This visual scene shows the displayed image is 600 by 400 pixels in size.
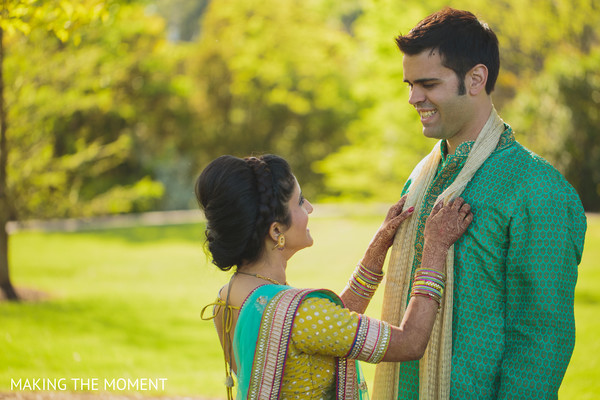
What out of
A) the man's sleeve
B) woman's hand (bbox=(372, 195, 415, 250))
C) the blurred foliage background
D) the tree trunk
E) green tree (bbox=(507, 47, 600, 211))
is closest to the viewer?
the man's sleeve

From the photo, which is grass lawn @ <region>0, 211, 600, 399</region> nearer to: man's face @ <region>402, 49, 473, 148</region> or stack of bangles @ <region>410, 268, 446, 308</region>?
stack of bangles @ <region>410, 268, 446, 308</region>

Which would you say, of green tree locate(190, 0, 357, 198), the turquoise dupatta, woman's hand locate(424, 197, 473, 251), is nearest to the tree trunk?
the turquoise dupatta

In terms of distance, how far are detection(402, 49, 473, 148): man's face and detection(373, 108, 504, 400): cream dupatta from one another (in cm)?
10

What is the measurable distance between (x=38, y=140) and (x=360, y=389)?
831 centimetres

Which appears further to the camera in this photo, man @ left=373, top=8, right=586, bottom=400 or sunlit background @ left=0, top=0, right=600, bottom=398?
sunlit background @ left=0, top=0, right=600, bottom=398

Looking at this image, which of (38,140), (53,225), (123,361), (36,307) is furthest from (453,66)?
(53,225)

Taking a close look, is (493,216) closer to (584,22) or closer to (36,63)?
(36,63)

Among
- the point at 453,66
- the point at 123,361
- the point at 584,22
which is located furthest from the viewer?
the point at 584,22

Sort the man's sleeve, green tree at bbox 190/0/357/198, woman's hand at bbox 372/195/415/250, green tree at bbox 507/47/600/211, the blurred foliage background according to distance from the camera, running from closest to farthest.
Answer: the man's sleeve
woman's hand at bbox 372/195/415/250
the blurred foliage background
green tree at bbox 507/47/600/211
green tree at bbox 190/0/357/198

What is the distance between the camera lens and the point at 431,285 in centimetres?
199

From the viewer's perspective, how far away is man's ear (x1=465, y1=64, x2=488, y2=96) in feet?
7.16

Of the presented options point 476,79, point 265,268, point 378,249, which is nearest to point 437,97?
point 476,79

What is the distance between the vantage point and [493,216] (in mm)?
1985

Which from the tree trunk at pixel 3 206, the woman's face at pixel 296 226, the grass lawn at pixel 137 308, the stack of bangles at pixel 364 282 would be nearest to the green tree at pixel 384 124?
the grass lawn at pixel 137 308
